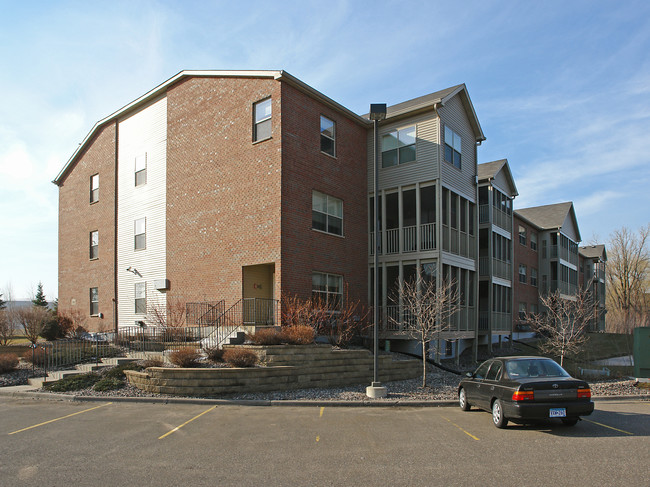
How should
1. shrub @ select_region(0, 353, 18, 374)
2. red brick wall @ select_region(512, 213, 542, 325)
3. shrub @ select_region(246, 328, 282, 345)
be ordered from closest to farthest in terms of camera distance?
1. shrub @ select_region(246, 328, 282, 345)
2. shrub @ select_region(0, 353, 18, 374)
3. red brick wall @ select_region(512, 213, 542, 325)

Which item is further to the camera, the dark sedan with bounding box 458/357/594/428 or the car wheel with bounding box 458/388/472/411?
the car wheel with bounding box 458/388/472/411

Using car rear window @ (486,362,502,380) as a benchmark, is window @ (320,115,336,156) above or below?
above

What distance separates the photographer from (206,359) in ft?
47.1

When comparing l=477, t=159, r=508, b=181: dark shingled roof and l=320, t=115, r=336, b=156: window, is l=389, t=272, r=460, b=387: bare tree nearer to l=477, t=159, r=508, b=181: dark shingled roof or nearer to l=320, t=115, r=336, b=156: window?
l=320, t=115, r=336, b=156: window

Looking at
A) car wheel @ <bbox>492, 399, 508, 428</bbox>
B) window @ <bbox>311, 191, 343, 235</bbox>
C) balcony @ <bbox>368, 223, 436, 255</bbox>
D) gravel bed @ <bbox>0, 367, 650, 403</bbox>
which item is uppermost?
window @ <bbox>311, 191, 343, 235</bbox>

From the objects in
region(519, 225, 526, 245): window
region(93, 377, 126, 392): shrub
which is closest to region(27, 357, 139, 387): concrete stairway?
region(93, 377, 126, 392): shrub

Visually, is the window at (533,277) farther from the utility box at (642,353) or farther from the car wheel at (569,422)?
the car wheel at (569,422)

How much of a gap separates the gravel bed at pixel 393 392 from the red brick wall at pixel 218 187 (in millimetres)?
5068

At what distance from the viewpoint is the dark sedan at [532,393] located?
9.05 meters

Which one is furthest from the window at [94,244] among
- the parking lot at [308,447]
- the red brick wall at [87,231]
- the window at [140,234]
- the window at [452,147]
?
the window at [452,147]

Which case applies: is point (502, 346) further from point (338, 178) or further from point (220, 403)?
point (220, 403)

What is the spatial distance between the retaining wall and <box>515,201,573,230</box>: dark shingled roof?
99.4ft

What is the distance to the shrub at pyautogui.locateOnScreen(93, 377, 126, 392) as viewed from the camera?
13.5 metres

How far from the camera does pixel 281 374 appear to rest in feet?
45.3
